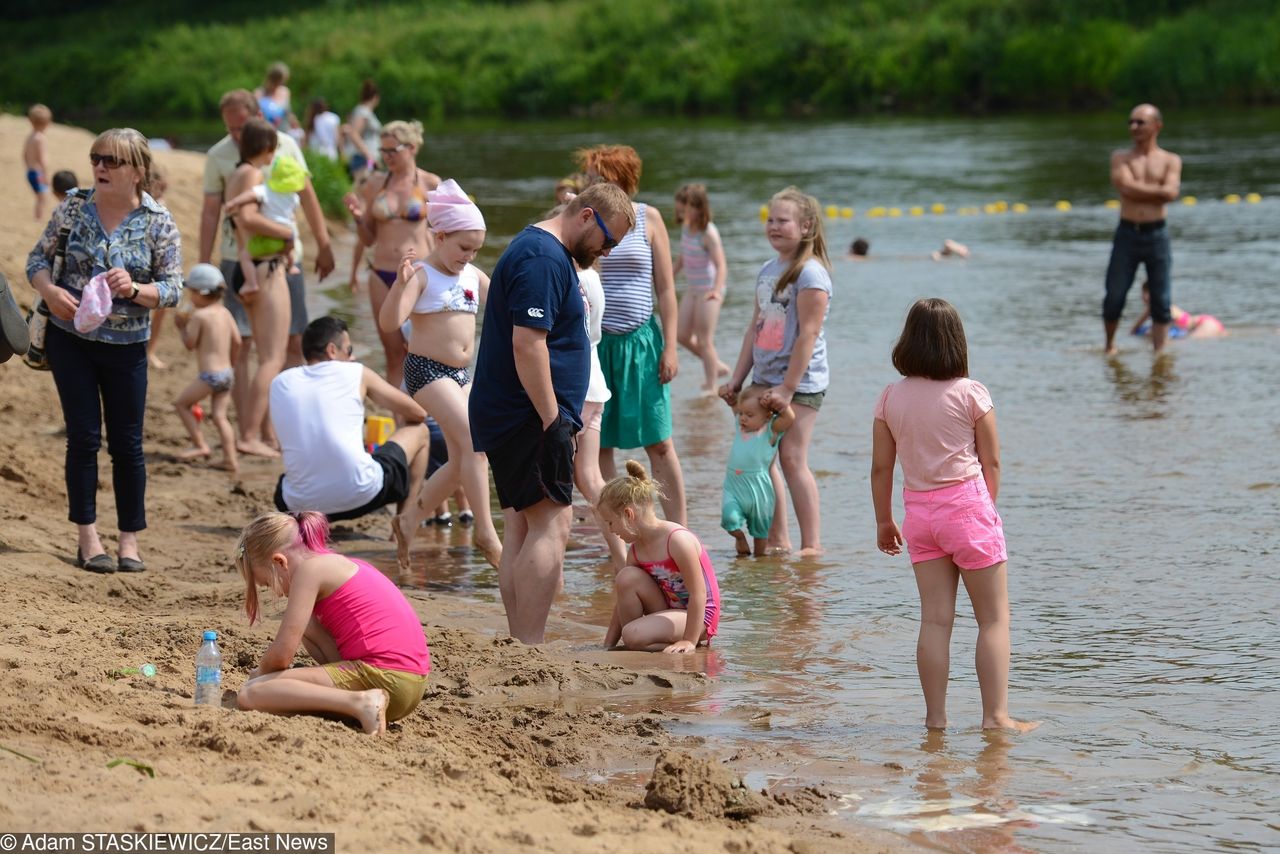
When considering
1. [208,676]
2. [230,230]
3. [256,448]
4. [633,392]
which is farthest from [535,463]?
[230,230]

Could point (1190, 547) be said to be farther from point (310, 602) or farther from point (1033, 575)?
point (310, 602)

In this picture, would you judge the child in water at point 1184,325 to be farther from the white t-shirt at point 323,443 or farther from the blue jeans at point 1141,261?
the white t-shirt at point 323,443

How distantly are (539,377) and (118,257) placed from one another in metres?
2.24

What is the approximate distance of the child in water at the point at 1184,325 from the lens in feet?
47.7

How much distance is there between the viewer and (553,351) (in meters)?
6.49

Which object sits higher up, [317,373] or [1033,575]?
[317,373]

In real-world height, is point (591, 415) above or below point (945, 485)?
below

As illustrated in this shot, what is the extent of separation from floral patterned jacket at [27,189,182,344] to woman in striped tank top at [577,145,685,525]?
204 centimetres

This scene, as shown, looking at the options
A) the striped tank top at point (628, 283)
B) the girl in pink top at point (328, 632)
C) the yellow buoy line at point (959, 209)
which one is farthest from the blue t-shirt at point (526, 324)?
the yellow buoy line at point (959, 209)

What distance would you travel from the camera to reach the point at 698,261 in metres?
12.6

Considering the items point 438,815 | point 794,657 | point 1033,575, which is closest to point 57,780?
point 438,815

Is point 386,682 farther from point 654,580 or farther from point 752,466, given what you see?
point 752,466

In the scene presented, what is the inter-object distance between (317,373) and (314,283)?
1010 cm

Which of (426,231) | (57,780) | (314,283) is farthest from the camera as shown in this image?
(314,283)
